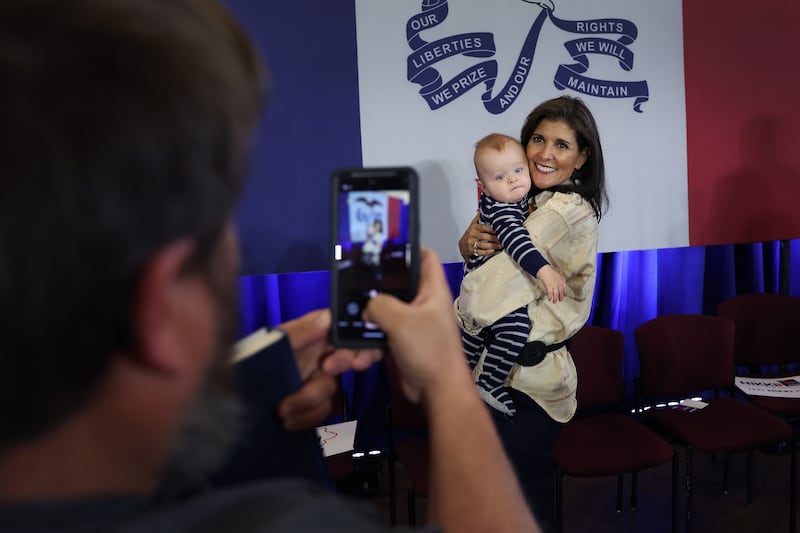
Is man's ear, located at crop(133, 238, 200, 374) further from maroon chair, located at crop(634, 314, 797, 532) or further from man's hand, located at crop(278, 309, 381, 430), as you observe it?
maroon chair, located at crop(634, 314, 797, 532)

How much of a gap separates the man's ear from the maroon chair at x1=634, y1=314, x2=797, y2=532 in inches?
116

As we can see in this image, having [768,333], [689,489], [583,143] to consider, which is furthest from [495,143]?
[768,333]

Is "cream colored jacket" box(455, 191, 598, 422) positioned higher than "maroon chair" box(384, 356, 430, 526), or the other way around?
"cream colored jacket" box(455, 191, 598, 422)

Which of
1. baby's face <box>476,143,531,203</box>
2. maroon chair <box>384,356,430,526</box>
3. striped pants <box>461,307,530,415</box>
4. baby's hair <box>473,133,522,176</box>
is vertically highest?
baby's hair <box>473,133,522,176</box>

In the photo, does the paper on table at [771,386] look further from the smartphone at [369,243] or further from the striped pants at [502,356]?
the smartphone at [369,243]

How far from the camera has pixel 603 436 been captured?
282 cm

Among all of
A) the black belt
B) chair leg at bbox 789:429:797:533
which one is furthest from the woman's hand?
chair leg at bbox 789:429:797:533

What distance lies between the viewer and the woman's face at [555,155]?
2363mm

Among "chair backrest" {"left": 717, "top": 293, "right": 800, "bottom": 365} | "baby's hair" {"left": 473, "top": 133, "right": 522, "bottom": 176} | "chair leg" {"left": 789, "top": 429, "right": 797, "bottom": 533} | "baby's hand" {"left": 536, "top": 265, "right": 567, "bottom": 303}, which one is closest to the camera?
"baby's hand" {"left": 536, "top": 265, "right": 567, "bottom": 303}

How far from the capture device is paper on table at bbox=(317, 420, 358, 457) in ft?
8.34

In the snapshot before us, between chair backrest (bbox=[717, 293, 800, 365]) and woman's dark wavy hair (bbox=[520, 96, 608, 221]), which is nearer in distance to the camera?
woman's dark wavy hair (bbox=[520, 96, 608, 221])

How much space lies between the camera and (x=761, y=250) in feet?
14.3

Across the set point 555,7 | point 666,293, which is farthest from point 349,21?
point 666,293

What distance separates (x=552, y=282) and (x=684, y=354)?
1.64 meters
